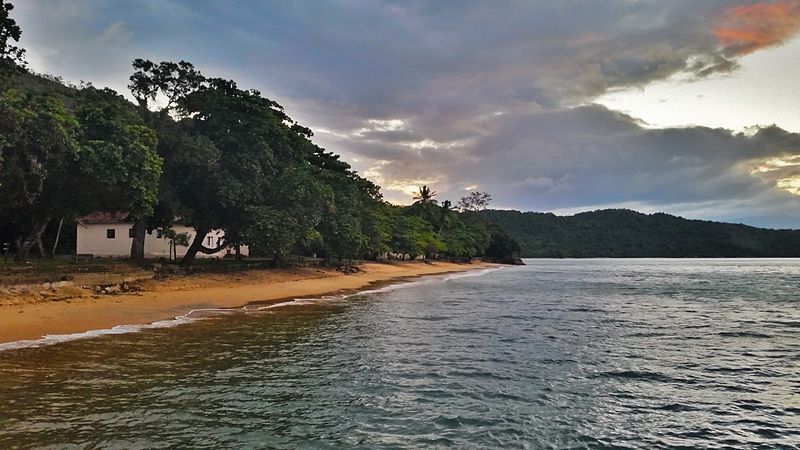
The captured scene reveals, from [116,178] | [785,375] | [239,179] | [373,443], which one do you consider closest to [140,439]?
[373,443]

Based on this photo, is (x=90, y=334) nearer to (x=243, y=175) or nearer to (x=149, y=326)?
(x=149, y=326)

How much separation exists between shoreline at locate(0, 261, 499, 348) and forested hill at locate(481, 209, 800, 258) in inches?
5328

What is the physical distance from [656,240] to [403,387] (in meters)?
196

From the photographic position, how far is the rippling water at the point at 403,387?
7262mm

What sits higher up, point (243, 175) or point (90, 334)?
point (243, 175)

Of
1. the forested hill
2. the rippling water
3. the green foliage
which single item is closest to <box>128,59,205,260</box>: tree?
the green foliage

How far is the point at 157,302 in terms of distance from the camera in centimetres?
2139

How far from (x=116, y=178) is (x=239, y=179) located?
9069 millimetres

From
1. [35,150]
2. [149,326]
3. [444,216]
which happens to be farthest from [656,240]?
[35,150]

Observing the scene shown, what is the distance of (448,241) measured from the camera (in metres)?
102

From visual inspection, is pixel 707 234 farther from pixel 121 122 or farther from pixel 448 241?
pixel 121 122

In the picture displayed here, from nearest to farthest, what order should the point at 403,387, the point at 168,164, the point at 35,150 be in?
1. the point at 403,387
2. the point at 35,150
3. the point at 168,164

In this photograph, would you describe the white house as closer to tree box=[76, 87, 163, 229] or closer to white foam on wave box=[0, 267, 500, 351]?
tree box=[76, 87, 163, 229]

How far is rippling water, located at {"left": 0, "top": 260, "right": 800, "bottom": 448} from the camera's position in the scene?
7.26 metres
